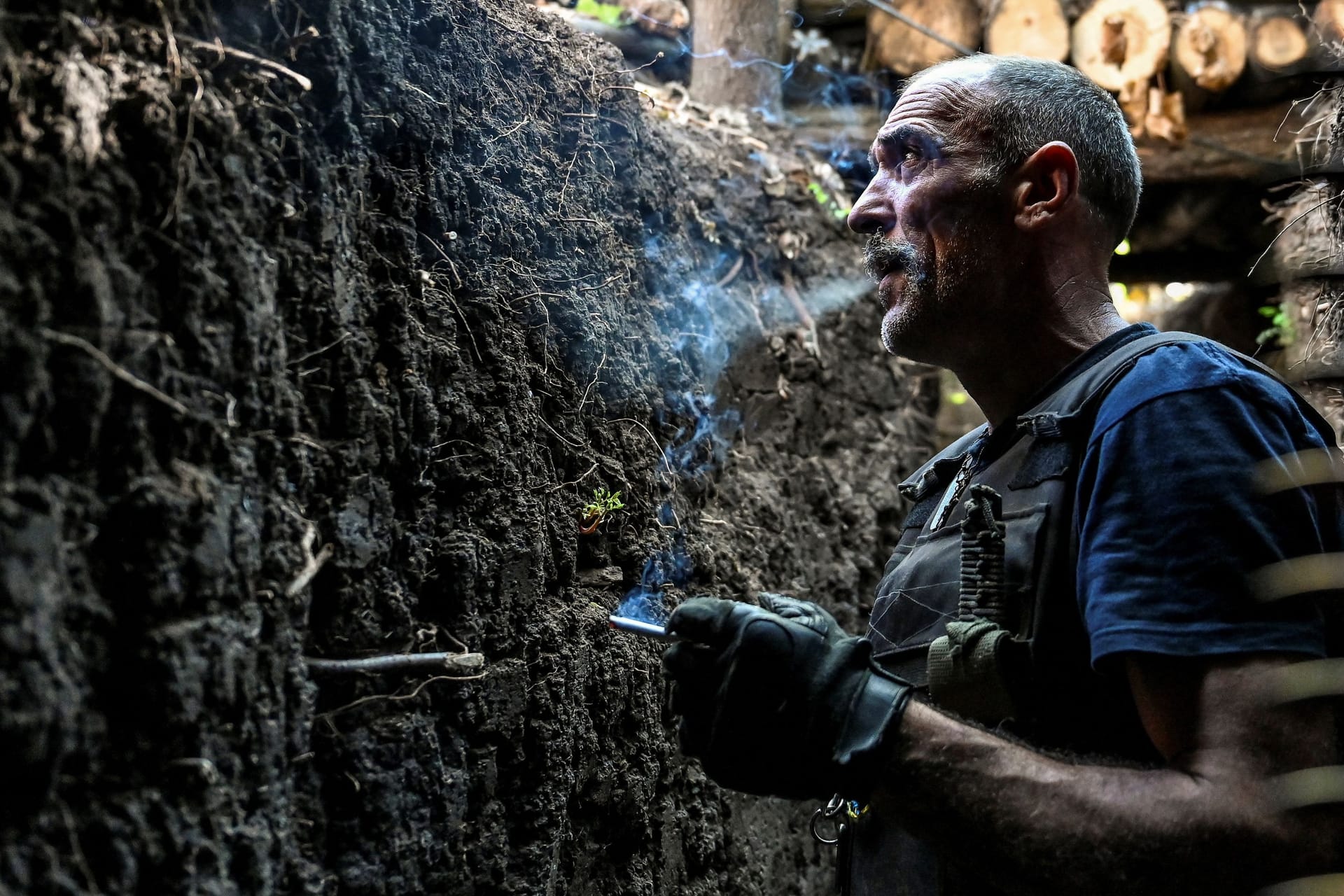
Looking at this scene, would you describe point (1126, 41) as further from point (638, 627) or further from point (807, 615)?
point (638, 627)

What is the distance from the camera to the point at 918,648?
1.98 meters

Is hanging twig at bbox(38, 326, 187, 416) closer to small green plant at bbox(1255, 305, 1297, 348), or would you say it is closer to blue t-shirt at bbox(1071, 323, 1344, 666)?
blue t-shirt at bbox(1071, 323, 1344, 666)

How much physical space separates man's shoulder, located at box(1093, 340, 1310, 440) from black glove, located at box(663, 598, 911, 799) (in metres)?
0.60

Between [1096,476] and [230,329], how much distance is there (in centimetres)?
137

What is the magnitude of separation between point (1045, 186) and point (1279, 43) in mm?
3944

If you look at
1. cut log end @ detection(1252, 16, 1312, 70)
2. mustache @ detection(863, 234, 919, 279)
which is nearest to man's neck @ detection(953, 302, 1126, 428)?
mustache @ detection(863, 234, 919, 279)

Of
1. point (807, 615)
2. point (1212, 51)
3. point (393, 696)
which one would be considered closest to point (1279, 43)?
point (1212, 51)

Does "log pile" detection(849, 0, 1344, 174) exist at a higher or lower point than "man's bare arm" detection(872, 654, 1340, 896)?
higher

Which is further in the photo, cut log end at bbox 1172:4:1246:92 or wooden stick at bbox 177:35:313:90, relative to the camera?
cut log end at bbox 1172:4:1246:92

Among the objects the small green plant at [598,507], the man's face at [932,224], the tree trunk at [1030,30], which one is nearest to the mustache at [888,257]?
the man's face at [932,224]

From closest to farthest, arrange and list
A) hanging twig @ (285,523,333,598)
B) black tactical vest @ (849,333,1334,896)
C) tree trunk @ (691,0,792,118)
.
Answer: hanging twig @ (285,523,333,598) → black tactical vest @ (849,333,1334,896) → tree trunk @ (691,0,792,118)

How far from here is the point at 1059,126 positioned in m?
2.21

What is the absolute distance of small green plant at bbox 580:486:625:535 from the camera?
2396 millimetres

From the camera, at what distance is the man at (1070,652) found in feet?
4.81
